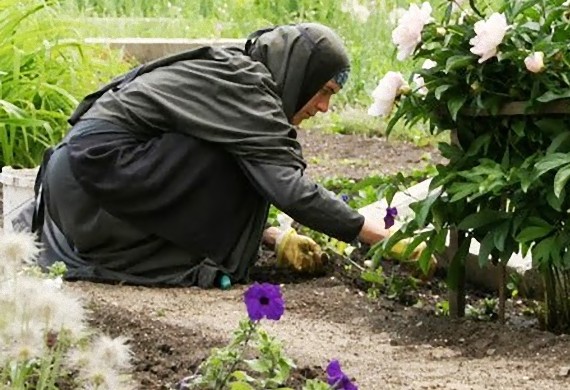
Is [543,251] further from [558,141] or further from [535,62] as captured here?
[535,62]

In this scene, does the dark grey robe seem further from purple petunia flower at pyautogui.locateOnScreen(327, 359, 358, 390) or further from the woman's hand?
purple petunia flower at pyautogui.locateOnScreen(327, 359, 358, 390)

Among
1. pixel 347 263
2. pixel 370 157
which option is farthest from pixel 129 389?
pixel 370 157

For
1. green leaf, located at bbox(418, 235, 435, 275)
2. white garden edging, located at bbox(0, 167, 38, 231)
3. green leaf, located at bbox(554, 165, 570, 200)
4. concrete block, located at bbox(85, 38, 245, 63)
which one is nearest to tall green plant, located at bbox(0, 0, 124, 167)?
white garden edging, located at bbox(0, 167, 38, 231)

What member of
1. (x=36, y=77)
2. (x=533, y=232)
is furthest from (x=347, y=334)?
(x=36, y=77)

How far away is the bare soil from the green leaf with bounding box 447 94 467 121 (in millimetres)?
708

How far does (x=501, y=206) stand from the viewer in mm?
A: 4648

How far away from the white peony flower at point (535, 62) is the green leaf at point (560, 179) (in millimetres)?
334

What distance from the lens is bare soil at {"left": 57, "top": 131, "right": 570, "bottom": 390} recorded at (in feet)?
12.5

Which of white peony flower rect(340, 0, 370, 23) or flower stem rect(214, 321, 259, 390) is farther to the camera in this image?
white peony flower rect(340, 0, 370, 23)

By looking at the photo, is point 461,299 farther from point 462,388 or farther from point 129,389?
point 129,389

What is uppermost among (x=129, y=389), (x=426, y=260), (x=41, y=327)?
(x=41, y=327)

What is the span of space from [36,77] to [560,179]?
3.86 m

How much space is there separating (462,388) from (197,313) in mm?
1424

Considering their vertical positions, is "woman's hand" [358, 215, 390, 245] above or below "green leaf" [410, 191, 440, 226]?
below
